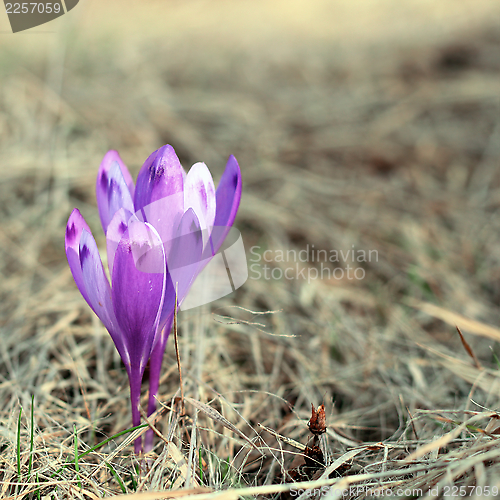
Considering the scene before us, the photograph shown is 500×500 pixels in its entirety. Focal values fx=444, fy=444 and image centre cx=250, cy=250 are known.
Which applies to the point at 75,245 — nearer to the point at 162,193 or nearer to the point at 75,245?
the point at 75,245

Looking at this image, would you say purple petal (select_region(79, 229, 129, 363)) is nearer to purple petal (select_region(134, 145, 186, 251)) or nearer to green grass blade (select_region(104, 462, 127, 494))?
purple petal (select_region(134, 145, 186, 251))

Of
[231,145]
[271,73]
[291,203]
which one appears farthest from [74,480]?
[271,73]

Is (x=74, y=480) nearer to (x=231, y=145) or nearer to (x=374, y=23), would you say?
(x=231, y=145)

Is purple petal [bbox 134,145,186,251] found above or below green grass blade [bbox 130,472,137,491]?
above

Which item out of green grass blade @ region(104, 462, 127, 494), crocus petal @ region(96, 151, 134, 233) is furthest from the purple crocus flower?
green grass blade @ region(104, 462, 127, 494)

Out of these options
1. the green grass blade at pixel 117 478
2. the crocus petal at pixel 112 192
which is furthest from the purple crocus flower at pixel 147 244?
the green grass blade at pixel 117 478

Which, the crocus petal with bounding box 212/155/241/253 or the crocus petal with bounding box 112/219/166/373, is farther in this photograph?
the crocus petal with bounding box 212/155/241/253
